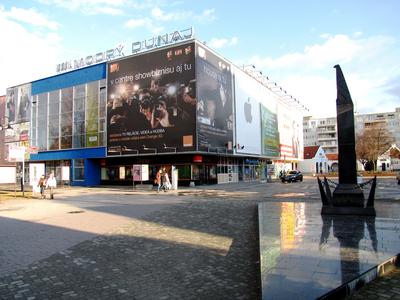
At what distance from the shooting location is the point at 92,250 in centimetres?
884

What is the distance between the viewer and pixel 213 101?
43.0 meters

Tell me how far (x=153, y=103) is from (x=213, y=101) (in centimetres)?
691

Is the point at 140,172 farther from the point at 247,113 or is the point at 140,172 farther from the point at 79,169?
the point at 247,113

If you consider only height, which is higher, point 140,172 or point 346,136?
point 346,136

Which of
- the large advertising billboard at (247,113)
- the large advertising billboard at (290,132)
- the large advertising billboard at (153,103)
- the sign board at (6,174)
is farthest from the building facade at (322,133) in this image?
the sign board at (6,174)

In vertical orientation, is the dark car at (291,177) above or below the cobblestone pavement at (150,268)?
above

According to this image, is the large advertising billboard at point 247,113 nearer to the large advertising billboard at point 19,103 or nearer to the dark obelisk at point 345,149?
the large advertising billboard at point 19,103

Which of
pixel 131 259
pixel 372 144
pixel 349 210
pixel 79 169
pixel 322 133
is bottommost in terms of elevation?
pixel 131 259

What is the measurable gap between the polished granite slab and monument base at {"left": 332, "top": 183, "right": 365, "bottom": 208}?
725mm

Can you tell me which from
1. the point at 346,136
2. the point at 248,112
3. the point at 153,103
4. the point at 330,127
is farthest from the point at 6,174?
the point at 330,127

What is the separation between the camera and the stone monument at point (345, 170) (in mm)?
12570

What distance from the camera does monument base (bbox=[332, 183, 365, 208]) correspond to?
1256cm

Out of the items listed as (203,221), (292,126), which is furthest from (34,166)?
(292,126)

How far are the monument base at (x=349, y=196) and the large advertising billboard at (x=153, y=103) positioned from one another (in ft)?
88.5
